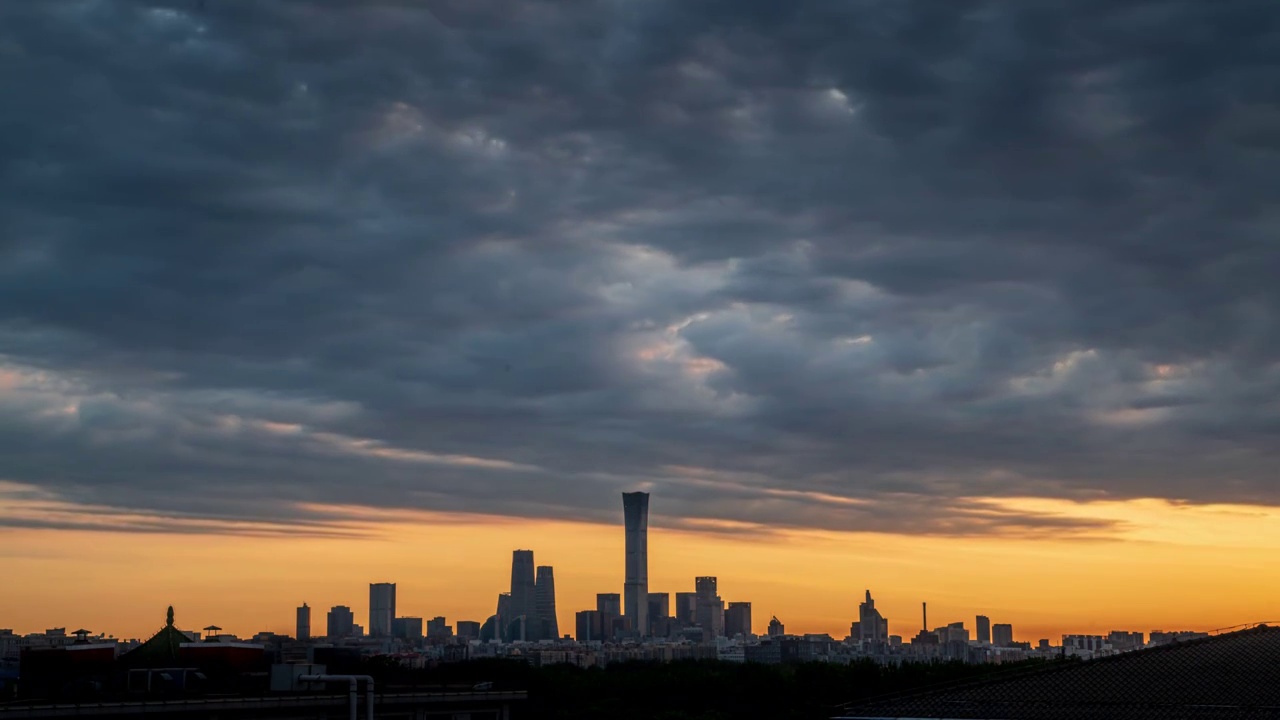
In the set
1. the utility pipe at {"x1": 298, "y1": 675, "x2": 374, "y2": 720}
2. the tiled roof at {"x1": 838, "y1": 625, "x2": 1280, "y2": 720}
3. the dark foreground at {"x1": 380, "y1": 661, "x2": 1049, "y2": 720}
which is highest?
the utility pipe at {"x1": 298, "y1": 675, "x2": 374, "y2": 720}

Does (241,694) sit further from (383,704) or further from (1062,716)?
(1062,716)

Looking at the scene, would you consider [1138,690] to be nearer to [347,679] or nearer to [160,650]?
[347,679]

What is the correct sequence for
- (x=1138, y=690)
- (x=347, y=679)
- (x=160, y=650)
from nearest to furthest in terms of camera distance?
(x=347, y=679), (x=1138, y=690), (x=160, y=650)

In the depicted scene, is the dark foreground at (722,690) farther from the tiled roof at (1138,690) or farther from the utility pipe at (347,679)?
the utility pipe at (347,679)

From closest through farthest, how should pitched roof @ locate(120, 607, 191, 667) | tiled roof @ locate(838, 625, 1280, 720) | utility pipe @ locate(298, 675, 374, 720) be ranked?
1. utility pipe @ locate(298, 675, 374, 720)
2. tiled roof @ locate(838, 625, 1280, 720)
3. pitched roof @ locate(120, 607, 191, 667)

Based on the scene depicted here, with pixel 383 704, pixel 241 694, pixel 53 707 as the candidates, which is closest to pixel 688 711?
pixel 383 704

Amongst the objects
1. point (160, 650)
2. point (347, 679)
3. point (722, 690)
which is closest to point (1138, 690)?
point (347, 679)

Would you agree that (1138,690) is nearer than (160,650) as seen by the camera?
Yes

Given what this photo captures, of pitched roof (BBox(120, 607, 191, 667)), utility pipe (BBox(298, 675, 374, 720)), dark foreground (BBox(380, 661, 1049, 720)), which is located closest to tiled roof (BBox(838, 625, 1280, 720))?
utility pipe (BBox(298, 675, 374, 720))

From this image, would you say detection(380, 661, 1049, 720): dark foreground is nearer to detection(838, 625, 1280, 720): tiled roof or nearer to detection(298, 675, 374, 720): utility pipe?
detection(838, 625, 1280, 720): tiled roof
